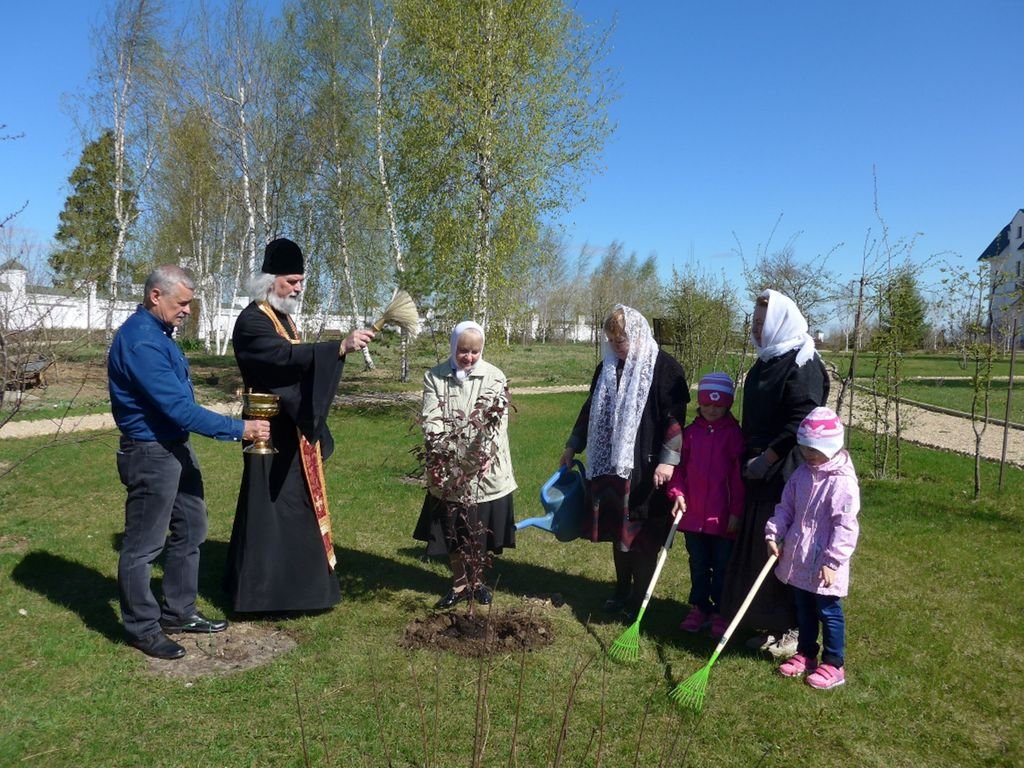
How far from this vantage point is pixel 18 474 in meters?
8.76

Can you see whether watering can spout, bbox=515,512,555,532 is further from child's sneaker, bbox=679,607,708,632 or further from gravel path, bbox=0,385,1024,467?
gravel path, bbox=0,385,1024,467

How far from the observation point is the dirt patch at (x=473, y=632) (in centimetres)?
419

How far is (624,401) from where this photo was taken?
173 inches

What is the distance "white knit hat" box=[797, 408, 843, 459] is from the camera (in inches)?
144

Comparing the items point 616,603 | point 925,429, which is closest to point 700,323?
point 925,429

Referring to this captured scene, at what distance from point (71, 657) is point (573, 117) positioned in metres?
11.9

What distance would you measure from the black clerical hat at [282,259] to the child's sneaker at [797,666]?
3525 millimetres

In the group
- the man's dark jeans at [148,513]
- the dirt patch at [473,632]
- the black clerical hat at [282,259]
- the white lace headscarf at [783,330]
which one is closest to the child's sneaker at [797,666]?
the dirt patch at [473,632]

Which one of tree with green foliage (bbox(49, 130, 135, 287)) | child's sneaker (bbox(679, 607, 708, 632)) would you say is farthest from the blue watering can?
tree with green foliage (bbox(49, 130, 135, 287))

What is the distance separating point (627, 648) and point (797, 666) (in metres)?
0.91

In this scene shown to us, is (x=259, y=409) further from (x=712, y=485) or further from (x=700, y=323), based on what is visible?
(x=700, y=323)

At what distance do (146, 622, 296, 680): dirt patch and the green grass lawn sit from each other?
0.32 ft

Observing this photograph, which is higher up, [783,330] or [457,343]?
[783,330]

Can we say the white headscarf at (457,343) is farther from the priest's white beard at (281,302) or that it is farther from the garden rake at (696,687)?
the garden rake at (696,687)
